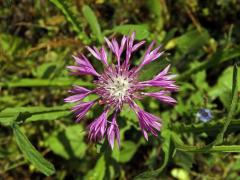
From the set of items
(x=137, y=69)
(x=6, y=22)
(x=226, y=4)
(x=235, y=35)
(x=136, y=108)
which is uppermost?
(x=6, y=22)

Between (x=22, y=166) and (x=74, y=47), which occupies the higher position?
(x=74, y=47)

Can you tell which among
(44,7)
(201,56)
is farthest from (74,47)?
(201,56)

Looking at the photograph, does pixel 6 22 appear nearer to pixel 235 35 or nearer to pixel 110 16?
pixel 110 16

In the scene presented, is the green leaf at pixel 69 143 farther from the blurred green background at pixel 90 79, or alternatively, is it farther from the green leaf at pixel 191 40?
the green leaf at pixel 191 40

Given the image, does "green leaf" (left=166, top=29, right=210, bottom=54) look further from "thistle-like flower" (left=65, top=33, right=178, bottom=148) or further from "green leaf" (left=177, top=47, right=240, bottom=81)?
"thistle-like flower" (left=65, top=33, right=178, bottom=148)

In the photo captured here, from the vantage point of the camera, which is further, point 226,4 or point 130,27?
point 226,4

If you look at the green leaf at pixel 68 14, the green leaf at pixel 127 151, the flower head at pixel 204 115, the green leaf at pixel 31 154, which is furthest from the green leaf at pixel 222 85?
the green leaf at pixel 31 154

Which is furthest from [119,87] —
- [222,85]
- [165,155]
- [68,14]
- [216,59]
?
[222,85]
